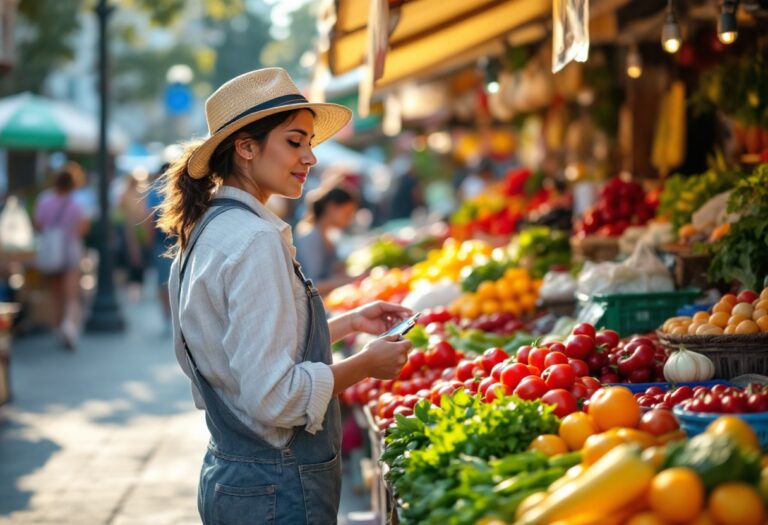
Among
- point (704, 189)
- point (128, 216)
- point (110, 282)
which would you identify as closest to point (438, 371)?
point (704, 189)

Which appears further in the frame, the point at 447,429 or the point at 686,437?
the point at 447,429

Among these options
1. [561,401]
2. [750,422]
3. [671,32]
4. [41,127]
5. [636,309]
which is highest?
[41,127]

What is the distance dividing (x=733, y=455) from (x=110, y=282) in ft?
46.9

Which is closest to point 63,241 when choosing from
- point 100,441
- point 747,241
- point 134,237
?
point 134,237

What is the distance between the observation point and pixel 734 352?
415cm

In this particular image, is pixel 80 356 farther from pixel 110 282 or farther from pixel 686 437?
pixel 686 437

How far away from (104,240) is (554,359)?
12.8 meters

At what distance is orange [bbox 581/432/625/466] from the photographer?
9.42ft

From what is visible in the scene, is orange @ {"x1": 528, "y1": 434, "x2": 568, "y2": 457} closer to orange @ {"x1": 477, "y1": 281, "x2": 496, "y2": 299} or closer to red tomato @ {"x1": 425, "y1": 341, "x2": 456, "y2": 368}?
red tomato @ {"x1": 425, "y1": 341, "x2": 456, "y2": 368}

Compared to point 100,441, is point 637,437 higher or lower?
lower

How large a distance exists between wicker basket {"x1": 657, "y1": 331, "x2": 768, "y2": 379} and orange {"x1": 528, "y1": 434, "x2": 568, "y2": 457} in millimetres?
1197

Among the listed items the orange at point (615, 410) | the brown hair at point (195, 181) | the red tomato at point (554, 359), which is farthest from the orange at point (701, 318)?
the brown hair at point (195, 181)

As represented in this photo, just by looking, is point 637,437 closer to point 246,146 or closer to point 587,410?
point 587,410

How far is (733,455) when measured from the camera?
249 centimetres
